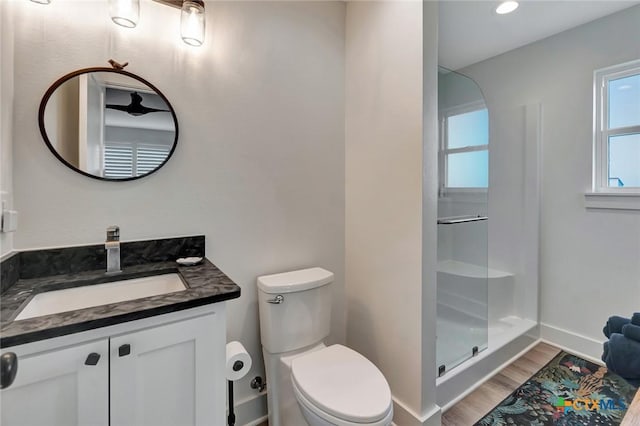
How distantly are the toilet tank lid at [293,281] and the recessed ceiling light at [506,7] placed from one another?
2.13 metres

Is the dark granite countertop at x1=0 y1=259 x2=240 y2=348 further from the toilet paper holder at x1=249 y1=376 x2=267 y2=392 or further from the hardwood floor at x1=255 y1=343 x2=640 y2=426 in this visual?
the hardwood floor at x1=255 y1=343 x2=640 y2=426

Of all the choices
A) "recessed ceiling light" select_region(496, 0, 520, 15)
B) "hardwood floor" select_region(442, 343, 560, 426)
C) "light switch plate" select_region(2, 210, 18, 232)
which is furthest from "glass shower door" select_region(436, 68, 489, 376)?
"light switch plate" select_region(2, 210, 18, 232)

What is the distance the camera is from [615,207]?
2049 millimetres

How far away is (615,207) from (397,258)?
5.82ft

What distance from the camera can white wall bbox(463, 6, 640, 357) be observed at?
2.04m

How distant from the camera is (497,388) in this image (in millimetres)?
1867

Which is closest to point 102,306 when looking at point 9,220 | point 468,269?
point 9,220

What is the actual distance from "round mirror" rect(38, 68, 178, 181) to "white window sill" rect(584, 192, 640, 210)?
9.41ft

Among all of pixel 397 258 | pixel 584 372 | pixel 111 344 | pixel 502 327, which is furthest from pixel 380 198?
pixel 584 372

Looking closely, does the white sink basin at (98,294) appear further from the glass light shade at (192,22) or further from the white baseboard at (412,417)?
the white baseboard at (412,417)

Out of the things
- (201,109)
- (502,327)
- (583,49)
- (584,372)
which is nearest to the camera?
(201,109)

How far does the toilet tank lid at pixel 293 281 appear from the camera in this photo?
1457mm

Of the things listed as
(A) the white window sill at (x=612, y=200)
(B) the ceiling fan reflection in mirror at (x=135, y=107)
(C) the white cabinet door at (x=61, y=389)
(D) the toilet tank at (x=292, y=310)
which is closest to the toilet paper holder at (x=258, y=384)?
(D) the toilet tank at (x=292, y=310)

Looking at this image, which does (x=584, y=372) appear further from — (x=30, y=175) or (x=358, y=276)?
(x=30, y=175)
